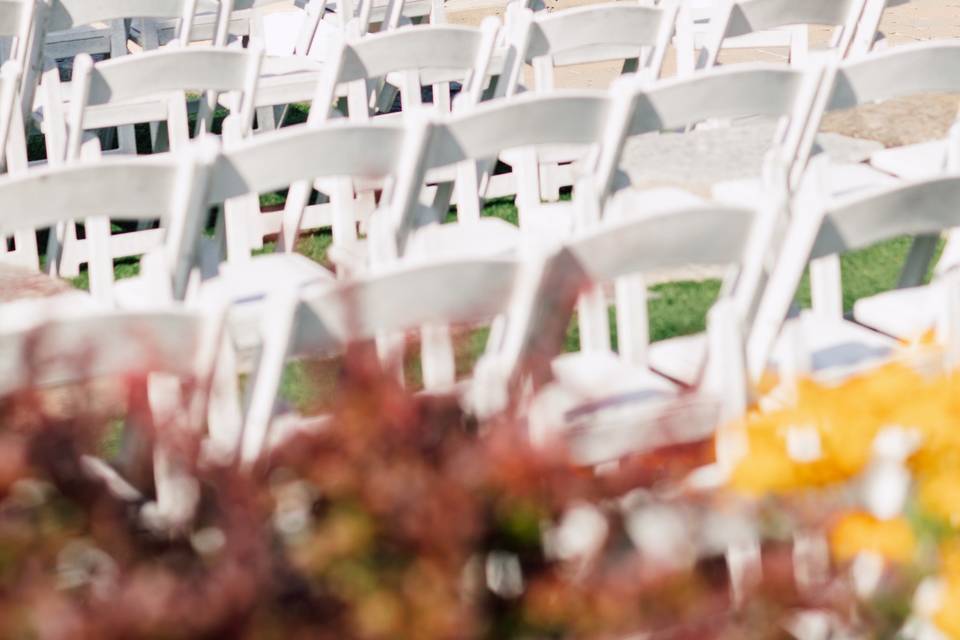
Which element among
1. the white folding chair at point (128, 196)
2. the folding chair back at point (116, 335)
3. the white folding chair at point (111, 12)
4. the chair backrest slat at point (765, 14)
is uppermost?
the folding chair back at point (116, 335)

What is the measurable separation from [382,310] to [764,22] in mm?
3709

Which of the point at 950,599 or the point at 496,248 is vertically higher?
the point at 950,599

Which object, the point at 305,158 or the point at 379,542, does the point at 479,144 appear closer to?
the point at 305,158

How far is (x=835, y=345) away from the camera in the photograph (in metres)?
4.25

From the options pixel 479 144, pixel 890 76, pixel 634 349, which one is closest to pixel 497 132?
pixel 479 144

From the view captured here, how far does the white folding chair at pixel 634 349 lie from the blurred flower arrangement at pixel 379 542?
105mm

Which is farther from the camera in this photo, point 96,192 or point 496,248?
point 496,248

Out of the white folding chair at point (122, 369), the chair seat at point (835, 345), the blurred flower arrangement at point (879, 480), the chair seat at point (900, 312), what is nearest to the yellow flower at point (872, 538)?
the blurred flower arrangement at point (879, 480)

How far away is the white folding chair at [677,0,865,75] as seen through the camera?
253 inches

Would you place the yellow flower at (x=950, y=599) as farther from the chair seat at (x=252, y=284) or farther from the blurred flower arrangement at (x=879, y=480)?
the chair seat at (x=252, y=284)

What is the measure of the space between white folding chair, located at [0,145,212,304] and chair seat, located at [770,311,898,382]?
1281 mm

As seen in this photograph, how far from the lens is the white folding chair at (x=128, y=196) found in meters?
4.10

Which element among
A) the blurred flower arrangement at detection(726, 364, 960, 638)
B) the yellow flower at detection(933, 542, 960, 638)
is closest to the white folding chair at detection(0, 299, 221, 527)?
the blurred flower arrangement at detection(726, 364, 960, 638)

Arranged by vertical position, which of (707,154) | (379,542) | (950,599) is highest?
(379,542)
